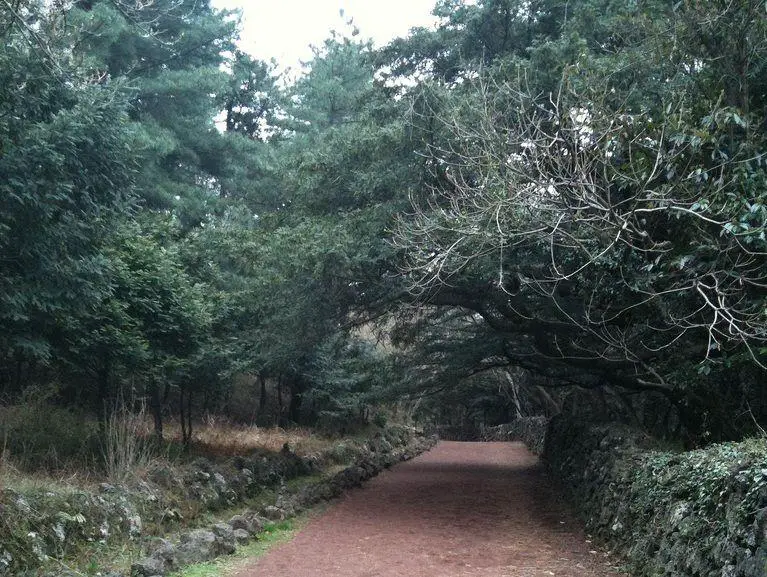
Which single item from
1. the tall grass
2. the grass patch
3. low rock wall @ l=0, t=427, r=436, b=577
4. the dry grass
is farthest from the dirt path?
the dry grass

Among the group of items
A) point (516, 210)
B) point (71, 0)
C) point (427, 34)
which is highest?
point (427, 34)

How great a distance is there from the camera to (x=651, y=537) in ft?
22.7

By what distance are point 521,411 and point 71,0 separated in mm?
31893

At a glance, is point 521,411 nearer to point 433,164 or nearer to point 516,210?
point 433,164

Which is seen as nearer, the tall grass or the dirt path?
the dirt path

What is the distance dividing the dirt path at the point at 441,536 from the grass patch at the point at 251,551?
0.17 metres

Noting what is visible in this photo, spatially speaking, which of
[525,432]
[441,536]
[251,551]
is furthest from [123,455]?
[525,432]

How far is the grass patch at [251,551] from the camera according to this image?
7027 mm

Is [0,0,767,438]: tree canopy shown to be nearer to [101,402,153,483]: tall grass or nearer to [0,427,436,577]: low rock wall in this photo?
[101,402,153,483]: tall grass

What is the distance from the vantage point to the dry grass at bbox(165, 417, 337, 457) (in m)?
13.9

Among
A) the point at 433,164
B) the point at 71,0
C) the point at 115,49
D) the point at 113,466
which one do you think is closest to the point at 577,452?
the point at 433,164

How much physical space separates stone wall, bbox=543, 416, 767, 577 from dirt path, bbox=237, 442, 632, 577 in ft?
1.81

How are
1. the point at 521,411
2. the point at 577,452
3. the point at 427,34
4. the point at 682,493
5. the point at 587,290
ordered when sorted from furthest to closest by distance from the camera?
the point at 521,411 → the point at 427,34 → the point at 577,452 → the point at 587,290 → the point at 682,493

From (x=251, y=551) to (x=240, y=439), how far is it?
7352 mm
